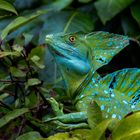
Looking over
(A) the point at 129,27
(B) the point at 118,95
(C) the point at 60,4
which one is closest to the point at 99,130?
(B) the point at 118,95

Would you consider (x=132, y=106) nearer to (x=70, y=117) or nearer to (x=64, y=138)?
(x=70, y=117)

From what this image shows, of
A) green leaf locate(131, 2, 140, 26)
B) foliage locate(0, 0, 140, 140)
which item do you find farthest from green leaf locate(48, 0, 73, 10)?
green leaf locate(131, 2, 140, 26)

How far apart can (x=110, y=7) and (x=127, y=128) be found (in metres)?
1.78

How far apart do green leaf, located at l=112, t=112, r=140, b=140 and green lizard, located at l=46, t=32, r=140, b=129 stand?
1.65 feet

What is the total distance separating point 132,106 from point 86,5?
1742 mm

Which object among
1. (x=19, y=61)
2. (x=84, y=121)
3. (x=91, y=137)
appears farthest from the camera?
(x=19, y=61)

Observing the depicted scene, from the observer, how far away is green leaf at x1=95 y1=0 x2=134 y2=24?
287 cm

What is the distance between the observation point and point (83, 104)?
1.74m

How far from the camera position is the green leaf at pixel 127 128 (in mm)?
1184

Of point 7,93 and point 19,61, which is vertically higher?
point 19,61

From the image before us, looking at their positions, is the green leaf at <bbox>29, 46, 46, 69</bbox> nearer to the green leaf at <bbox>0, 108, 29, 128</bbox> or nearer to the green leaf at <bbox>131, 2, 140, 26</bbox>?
the green leaf at <bbox>0, 108, 29, 128</bbox>

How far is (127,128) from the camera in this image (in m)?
1.20

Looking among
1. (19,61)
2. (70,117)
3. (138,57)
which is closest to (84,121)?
(70,117)

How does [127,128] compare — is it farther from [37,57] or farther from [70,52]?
[37,57]
